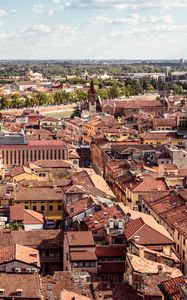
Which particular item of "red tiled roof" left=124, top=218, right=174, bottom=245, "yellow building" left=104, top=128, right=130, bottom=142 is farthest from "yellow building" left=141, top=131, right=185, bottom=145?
"red tiled roof" left=124, top=218, right=174, bottom=245

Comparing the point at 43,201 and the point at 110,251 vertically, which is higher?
the point at 110,251

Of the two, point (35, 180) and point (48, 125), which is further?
point (48, 125)

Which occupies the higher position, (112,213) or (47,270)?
(112,213)

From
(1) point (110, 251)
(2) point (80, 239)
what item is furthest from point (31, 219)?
(1) point (110, 251)

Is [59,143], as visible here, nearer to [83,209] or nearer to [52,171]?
[52,171]

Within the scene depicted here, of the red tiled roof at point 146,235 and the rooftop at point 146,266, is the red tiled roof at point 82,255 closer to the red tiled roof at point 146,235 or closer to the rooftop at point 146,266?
the rooftop at point 146,266

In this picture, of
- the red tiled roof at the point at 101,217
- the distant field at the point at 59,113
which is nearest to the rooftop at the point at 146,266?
the red tiled roof at the point at 101,217

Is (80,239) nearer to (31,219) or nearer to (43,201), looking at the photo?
(31,219)

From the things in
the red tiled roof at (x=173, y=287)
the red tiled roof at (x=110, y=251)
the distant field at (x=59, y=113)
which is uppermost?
the red tiled roof at (x=173, y=287)

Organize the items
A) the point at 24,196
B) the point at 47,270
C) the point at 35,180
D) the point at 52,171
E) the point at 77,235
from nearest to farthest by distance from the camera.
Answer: the point at 77,235
the point at 47,270
the point at 24,196
the point at 35,180
the point at 52,171

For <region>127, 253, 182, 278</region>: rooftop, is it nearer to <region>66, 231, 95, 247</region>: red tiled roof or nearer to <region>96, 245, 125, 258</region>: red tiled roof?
<region>96, 245, 125, 258</region>: red tiled roof

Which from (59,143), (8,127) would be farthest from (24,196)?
(8,127)
